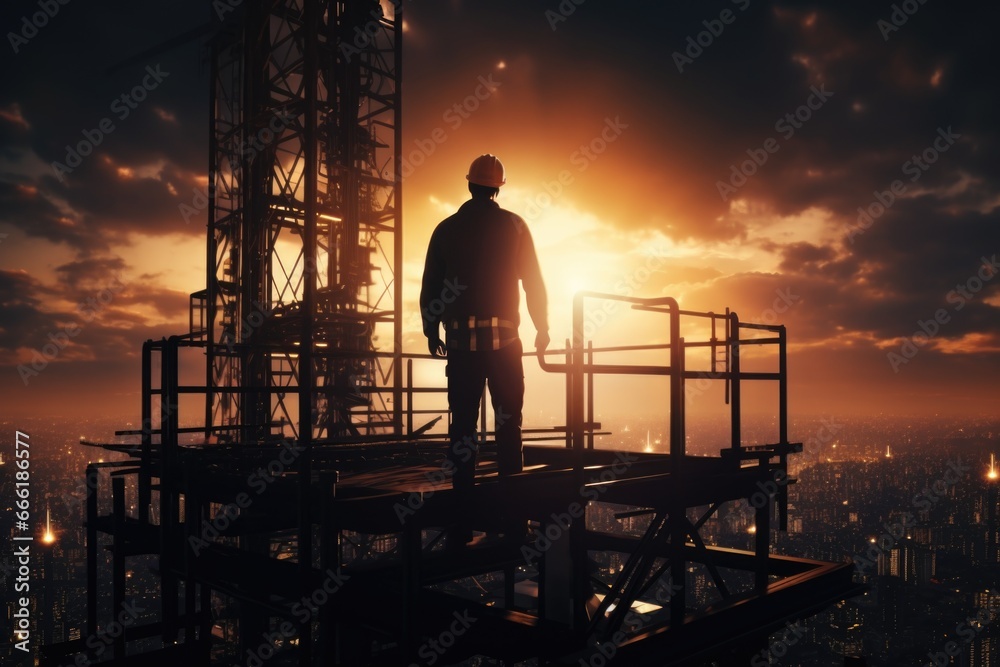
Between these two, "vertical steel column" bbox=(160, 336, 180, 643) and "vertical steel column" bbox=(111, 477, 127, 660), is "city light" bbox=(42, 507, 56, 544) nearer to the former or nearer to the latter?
"vertical steel column" bbox=(111, 477, 127, 660)

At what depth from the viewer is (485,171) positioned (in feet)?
16.0

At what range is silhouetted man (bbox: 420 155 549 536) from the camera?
4695 millimetres

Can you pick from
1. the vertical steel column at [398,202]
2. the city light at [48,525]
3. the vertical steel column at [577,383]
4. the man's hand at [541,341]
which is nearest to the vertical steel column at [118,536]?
the man's hand at [541,341]

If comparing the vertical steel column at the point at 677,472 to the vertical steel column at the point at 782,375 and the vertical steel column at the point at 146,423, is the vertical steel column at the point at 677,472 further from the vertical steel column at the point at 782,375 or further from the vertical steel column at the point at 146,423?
the vertical steel column at the point at 146,423

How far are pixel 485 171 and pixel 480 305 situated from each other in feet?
3.21

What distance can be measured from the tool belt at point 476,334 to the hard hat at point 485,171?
99cm

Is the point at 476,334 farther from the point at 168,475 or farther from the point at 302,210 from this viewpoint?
the point at 302,210

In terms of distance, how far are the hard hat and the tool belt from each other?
3.26 feet

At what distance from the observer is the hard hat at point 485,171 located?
486 centimetres

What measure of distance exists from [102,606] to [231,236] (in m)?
40.6

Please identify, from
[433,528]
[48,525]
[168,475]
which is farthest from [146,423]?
[48,525]

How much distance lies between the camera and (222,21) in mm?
18125

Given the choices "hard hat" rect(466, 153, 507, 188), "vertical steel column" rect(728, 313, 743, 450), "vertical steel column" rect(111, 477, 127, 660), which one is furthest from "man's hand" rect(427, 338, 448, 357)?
"vertical steel column" rect(111, 477, 127, 660)

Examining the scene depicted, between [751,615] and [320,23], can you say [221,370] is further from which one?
[751,615]
